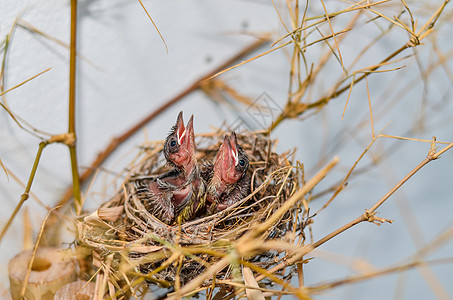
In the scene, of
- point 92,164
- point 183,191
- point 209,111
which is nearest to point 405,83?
point 209,111

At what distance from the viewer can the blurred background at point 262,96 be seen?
0.84 meters

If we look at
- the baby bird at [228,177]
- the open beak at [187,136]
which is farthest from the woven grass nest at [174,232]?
the open beak at [187,136]

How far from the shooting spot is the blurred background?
2.76 feet

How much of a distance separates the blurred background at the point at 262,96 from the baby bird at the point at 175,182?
0.18 meters

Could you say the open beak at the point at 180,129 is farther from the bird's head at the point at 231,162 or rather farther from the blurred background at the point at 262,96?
the blurred background at the point at 262,96

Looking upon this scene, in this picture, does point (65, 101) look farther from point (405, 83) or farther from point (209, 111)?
point (405, 83)

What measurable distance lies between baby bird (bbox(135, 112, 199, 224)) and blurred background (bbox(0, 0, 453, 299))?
0.18 metres

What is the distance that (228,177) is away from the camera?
2.73 ft

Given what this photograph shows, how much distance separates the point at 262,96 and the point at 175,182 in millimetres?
328

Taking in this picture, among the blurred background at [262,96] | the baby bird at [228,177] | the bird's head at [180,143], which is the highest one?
the blurred background at [262,96]

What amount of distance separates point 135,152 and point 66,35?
0.98 ft

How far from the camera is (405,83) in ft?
3.56

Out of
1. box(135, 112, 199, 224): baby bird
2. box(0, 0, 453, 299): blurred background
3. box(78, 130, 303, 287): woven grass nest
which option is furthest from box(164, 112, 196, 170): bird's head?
box(0, 0, 453, 299): blurred background

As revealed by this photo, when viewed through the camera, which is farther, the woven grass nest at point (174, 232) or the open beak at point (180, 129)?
the open beak at point (180, 129)
